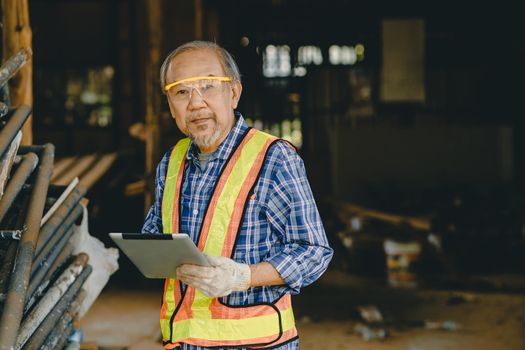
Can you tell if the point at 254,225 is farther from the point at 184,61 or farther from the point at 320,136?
the point at 320,136

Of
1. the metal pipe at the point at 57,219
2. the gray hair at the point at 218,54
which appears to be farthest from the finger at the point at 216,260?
the metal pipe at the point at 57,219

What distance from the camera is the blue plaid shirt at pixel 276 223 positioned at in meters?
2.53

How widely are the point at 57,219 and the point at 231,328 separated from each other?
185 centimetres

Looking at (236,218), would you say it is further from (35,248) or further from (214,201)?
(35,248)

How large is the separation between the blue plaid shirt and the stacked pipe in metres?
1.06

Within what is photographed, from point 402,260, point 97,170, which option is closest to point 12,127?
point 97,170

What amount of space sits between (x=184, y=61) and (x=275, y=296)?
2.94 ft

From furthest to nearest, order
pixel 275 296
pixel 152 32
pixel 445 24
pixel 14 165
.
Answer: pixel 445 24
pixel 152 32
pixel 14 165
pixel 275 296

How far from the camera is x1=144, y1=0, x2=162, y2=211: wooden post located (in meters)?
8.79

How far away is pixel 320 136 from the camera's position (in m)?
13.3

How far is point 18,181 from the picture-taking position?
389 centimetres

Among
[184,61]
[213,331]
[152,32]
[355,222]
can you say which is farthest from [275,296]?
[355,222]

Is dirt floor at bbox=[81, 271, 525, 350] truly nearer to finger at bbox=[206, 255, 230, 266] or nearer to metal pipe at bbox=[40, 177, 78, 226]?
metal pipe at bbox=[40, 177, 78, 226]

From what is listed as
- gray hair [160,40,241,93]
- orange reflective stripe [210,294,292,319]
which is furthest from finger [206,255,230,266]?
gray hair [160,40,241,93]
